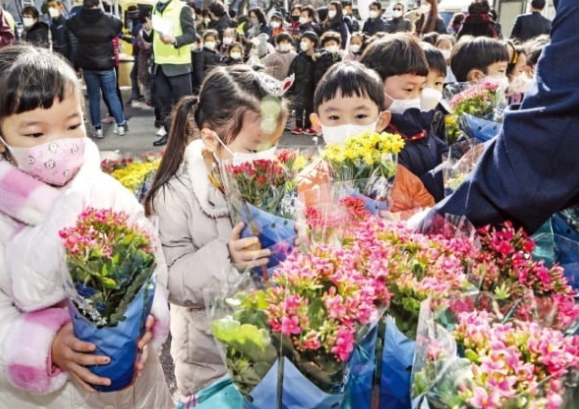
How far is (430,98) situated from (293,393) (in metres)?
2.94

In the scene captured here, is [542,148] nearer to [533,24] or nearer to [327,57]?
[533,24]

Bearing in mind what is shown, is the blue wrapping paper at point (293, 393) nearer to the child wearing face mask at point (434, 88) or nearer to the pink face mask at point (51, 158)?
the pink face mask at point (51, 158)

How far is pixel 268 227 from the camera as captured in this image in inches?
66.3

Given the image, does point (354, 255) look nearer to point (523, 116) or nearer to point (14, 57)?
point (523, 116)

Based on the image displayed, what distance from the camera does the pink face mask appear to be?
1772 mm

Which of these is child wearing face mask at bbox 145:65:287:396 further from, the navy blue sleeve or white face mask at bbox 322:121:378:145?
the navy blue sleeve

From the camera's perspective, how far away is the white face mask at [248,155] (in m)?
1.95

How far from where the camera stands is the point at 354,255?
1238mm

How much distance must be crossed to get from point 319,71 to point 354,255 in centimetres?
888

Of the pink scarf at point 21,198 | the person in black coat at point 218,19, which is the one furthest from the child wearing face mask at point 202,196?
the person in black coat at point 218,19


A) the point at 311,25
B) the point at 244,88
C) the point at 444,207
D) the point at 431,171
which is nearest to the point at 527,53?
the point at 431,171

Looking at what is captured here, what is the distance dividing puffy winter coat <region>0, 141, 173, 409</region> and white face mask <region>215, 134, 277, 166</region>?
0.37 m

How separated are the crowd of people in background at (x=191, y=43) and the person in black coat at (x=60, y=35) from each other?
0.05 ft

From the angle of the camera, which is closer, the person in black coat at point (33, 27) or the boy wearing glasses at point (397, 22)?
the person in black coat at point (33, 27)
